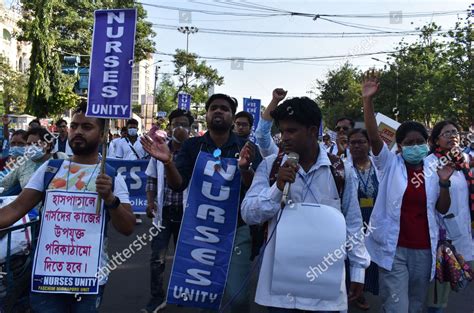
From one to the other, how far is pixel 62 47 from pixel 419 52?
2455 cm

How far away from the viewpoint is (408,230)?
3.86 m

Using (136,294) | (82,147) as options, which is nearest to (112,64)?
(82,147)

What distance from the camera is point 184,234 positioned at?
4031mm

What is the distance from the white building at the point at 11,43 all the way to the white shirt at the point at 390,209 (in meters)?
44.6

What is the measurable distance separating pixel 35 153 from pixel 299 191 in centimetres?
342

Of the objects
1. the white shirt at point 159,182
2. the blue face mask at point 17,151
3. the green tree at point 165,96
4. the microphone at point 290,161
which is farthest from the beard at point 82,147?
the green tree at point 165,96

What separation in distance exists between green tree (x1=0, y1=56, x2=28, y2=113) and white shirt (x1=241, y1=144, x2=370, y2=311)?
3697cm

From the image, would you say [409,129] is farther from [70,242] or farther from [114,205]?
[70,242]

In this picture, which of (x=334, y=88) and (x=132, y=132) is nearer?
(x=132, y=132)

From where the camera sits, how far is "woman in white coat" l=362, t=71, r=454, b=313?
12.5 feet

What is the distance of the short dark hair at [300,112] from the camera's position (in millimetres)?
2758

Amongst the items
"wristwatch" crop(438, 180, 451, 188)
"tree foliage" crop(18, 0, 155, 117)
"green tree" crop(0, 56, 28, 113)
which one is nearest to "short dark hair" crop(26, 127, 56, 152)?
"wristwatch" crop(438, 180, 451, 188)

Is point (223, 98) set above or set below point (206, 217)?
above

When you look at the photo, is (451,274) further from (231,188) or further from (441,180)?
(231,188)
